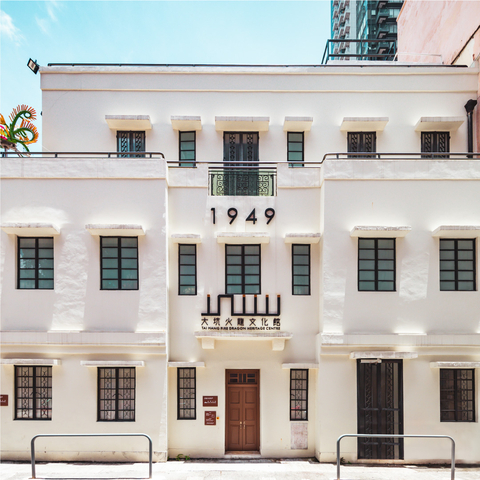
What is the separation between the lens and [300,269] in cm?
1192

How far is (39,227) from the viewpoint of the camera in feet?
36.0

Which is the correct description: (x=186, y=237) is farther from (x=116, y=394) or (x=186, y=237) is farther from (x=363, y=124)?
(x=363, y=124)

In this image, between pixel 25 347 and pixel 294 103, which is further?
pixel 294 103

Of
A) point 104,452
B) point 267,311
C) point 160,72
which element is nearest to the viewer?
point 104,452

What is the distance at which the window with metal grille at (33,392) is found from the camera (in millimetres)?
11148

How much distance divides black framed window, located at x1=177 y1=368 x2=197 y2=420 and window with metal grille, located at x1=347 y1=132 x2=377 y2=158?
940cm

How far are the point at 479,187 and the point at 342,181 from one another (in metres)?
4.09

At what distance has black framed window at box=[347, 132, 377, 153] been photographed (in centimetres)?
1359

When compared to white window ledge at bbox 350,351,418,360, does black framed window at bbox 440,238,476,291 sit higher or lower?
higher

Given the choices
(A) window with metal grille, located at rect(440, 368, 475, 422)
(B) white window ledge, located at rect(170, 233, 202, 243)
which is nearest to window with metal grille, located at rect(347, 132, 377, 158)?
(B) white window ledge, located at rect(170, 233, 202, 243)

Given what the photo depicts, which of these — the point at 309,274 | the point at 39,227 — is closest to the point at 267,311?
the point at 309,274

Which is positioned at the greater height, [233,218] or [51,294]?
[233,218]

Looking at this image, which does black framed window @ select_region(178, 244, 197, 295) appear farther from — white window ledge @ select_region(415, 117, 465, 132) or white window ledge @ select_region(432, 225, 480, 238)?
white window ledge @ select_region(415, 117, 465, 132)

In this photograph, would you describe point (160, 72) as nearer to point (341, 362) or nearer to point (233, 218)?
point (233, 218)
